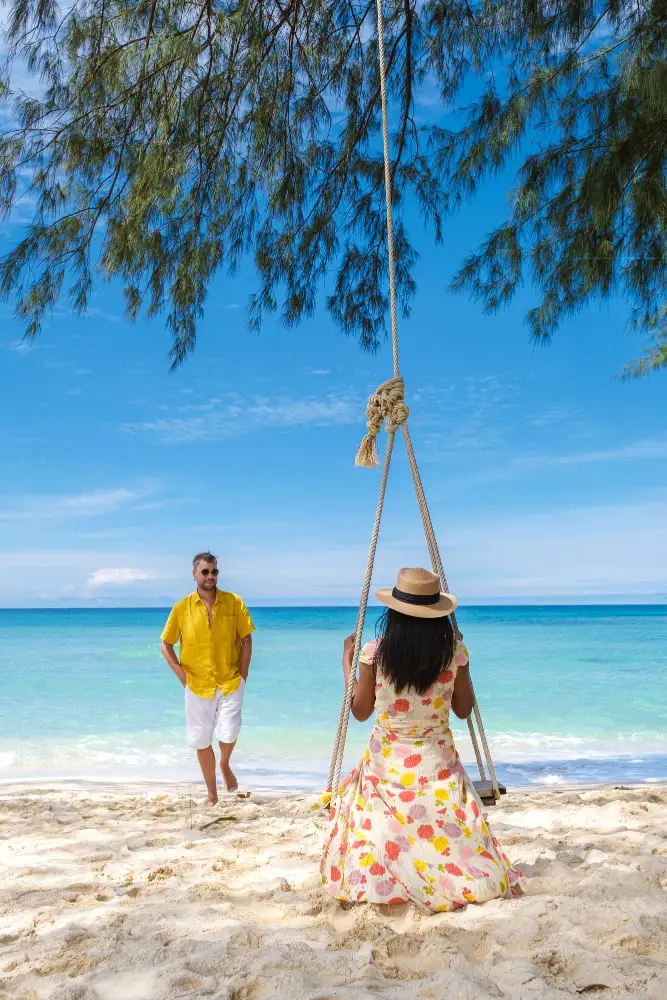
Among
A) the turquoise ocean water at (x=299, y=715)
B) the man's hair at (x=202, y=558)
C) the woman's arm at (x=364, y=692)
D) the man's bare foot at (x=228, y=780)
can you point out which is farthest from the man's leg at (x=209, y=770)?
the woman's arm at (x=364, y=692)

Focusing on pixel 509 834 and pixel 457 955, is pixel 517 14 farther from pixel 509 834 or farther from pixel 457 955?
pixel 457 955

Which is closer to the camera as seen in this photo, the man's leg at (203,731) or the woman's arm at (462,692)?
the woman's arm at (462,692)

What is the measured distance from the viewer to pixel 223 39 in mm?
3449

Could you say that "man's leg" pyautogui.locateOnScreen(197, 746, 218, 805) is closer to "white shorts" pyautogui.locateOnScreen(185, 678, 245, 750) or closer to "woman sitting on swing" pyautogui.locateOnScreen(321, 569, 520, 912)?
"white shorts" pyautogui.locateOnScreen(185, 678, 245, 750)

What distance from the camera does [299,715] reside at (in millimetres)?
8812

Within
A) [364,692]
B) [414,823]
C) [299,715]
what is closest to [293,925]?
[414,823]

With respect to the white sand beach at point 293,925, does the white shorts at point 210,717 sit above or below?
above

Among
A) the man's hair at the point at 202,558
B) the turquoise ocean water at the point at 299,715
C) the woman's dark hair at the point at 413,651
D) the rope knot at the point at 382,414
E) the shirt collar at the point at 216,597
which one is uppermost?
the rope knot at the point at 382,414

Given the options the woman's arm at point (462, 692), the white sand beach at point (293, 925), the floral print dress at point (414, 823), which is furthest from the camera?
the woman's arm at point (462, 692)

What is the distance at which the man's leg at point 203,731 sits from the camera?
364cm

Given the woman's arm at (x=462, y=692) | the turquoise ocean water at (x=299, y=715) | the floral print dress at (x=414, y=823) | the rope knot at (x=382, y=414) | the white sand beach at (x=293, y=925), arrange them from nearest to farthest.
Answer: the white sand beach at (x=293, y=925) < the floral print dress at (x=414, y=823) < the woman's arm at (x=462, y=692) < the rope knot at (x=382, y=414) < the turquoise ocean water at (x=299, y=715)

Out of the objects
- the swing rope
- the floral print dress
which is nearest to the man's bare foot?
the swing rope

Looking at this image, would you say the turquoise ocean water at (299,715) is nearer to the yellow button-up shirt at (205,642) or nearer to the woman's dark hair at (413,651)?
the yellow button-up shirt at (205,642)

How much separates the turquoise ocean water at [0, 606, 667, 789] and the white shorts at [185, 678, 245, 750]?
49.8 inches
